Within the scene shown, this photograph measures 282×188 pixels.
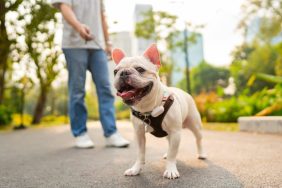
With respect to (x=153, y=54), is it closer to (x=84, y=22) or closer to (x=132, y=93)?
(x=132, y=93)

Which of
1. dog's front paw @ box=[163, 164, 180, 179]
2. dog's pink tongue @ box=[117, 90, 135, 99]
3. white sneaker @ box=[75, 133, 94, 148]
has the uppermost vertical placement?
dog's pink tongue @ box=[117, 90, 135, 99]

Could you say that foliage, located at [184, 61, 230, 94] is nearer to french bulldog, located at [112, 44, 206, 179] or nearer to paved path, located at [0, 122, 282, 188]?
paved path, located at [0, 122, 282, 188]

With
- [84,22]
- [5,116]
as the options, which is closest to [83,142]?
[84,22]

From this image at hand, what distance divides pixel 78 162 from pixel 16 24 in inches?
441

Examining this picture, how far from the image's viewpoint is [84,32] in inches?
160

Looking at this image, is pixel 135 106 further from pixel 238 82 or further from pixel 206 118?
pixel 238 82

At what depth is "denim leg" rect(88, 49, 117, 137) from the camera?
4.45m

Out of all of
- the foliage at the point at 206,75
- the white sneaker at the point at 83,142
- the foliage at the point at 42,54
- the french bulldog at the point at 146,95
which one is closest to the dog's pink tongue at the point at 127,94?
the french bulldog at the point at 146,95

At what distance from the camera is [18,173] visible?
9.43ft

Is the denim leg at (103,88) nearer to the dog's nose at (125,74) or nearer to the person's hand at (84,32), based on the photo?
the person's hand at (84,32)

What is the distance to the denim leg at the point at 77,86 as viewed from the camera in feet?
14.2

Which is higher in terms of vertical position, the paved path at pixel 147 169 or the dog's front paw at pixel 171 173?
the dog's front paw at pixel 171 173

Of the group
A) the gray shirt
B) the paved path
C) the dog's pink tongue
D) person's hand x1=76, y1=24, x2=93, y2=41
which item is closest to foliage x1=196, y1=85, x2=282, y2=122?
the paved path

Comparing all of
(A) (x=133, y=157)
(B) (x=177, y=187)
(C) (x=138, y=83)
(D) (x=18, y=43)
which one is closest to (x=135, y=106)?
(C) (x=138, y=83)
